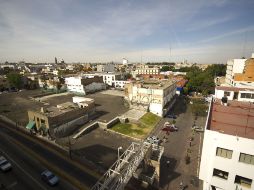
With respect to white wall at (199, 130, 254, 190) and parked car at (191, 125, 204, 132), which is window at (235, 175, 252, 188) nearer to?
white wall at (199, 130, 254, 190)

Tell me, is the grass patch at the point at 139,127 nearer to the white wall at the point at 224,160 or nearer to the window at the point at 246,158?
the white wall at the point at 224,160

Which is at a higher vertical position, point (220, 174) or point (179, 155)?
point (220, 174)

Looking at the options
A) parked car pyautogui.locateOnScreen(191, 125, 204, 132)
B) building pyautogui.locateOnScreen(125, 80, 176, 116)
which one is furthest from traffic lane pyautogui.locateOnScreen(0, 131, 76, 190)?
building pyautogui.locateOnScreen(125, 80, 176, 116)

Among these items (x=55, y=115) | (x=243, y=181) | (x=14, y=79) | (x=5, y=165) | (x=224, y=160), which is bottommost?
(x=5, y=165)

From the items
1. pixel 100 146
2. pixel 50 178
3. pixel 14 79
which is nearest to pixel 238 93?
pixel 100 146

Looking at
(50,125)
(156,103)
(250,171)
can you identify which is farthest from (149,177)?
(156,103)

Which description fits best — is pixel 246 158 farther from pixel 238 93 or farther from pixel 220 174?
pixel 238 93
